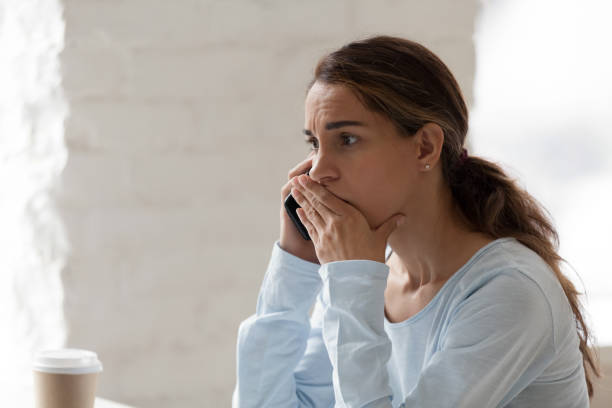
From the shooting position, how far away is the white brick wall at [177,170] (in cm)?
154

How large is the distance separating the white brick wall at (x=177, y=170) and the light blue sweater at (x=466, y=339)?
0.45 meters

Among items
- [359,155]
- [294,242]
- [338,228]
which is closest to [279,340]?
[294,242]

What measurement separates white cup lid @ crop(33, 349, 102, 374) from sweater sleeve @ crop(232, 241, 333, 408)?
0.27 metres

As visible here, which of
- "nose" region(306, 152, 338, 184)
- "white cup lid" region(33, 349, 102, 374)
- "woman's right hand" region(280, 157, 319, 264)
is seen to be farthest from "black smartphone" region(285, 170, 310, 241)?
"white cup lid" region(33, 349, 102, 374)

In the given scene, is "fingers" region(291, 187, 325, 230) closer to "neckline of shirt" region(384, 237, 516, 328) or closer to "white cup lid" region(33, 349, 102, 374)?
"neckline of shirt" region(384, 237, 516, 328)

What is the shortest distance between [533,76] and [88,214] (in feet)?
4.19

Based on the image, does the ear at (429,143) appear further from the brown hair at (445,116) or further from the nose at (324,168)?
the nose at (324,168)

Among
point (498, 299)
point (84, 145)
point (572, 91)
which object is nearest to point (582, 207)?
point (572, 91)

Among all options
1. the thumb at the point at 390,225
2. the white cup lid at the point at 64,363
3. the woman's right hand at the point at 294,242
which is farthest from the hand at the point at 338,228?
the white cup lid at the point at 64,363

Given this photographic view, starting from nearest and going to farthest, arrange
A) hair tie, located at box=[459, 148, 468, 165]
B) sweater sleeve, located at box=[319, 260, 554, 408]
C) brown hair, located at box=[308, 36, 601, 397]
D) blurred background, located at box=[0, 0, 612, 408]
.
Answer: sweater sleeve, located at box=[319, 260, 554, 408] → brown hair, located at box=[308, 36, 601, 397] → hair tie, located at box=[459, 148, 468, 165] → blurred background, located at box=[0, 0, 612, 408]

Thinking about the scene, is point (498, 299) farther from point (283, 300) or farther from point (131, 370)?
point (131, 370)

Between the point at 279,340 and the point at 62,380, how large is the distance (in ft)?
1.21

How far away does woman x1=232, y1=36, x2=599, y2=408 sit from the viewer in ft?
3.51

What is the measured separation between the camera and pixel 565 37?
217 centimetres
